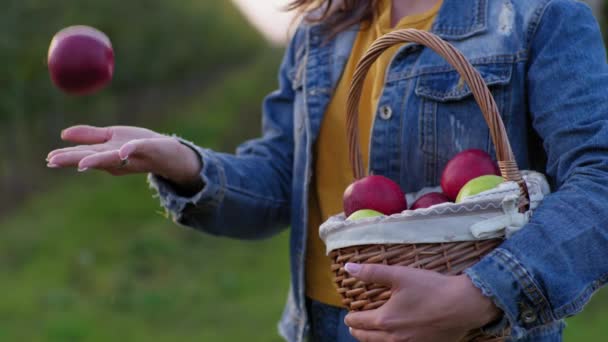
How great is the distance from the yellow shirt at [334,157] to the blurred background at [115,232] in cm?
369

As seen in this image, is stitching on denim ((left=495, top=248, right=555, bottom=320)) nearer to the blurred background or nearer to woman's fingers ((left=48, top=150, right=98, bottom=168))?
woman's fingers ((left=48, top=150, right=98, bottom=168))

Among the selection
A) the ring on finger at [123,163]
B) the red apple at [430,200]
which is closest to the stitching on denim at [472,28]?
the red apple at [430,200]

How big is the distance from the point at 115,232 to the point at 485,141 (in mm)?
7801

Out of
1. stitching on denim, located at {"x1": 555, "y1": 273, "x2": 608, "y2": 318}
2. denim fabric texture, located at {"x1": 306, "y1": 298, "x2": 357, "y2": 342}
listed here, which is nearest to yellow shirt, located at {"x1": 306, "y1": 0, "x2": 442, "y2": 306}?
denim fabric texture, located at {"x1": 306, "y1": 298, "x2": 357, "y2": 342}

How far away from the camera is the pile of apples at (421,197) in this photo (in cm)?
149

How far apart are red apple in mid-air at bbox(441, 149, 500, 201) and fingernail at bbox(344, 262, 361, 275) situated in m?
0.28

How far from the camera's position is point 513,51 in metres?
1.57

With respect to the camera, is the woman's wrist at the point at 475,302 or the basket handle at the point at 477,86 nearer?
the woman's wrist at the point at 475,302

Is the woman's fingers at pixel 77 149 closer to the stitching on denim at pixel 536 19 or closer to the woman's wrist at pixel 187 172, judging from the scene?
the woman's wrist at pixel 187 172

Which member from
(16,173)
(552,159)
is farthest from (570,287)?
(16,173)

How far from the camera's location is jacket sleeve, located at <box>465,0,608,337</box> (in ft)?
4.21

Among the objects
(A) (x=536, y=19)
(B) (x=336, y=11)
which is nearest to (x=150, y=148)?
(B) (x=336, y=11)

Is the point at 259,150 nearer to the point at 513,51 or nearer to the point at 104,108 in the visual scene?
the point at 513,51

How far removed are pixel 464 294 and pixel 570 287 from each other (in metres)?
0.18
